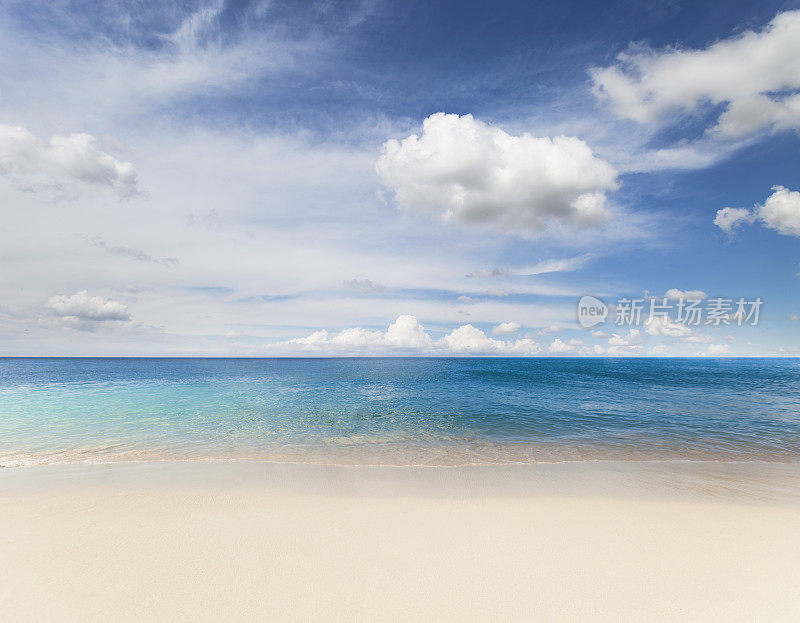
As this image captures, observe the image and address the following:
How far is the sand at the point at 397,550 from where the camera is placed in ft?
16.4

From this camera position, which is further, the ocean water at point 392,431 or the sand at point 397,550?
the ocean water at point 392,431

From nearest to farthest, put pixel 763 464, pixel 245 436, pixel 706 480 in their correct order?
pixel 706 480 < pixel 763 464 < pixel 245 436

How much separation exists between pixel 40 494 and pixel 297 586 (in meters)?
8.52

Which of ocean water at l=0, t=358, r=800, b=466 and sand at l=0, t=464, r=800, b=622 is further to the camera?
ocean water at l=0, t=358, r=800, b=466

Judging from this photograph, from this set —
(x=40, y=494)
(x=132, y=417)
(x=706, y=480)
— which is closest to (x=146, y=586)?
(x=40, y=494)

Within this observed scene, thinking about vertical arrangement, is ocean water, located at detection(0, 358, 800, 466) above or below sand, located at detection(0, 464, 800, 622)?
below

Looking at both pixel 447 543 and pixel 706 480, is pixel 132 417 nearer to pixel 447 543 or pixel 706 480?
pixel 447 543

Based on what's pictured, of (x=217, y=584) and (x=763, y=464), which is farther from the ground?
(x=217, y=584)

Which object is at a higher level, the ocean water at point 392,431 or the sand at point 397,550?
the sand at point 397,550

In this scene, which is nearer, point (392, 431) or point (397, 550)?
point (397, 550)

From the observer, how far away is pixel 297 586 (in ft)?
17.6

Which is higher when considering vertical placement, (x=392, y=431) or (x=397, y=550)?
(x=397, y=550)

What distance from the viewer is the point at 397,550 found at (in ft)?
21.0

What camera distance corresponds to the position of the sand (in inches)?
197
